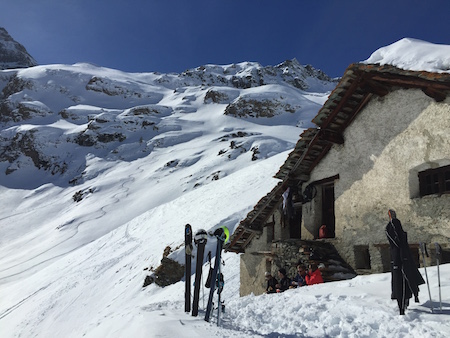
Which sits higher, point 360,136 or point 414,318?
point 360,136

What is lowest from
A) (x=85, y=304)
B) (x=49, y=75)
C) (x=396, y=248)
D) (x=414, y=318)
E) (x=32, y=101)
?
(x=85, y=304)

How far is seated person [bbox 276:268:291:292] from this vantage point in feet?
39.6

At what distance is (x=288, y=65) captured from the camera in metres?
169

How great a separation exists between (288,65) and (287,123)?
8947 cm

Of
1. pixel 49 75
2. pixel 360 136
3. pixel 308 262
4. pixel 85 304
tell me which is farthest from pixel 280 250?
pixel 49 75

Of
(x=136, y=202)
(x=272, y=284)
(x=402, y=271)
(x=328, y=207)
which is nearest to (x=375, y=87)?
(x=328, y=207)

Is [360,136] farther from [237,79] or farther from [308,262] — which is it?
[237,79]

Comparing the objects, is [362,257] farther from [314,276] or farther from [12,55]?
[12,55]

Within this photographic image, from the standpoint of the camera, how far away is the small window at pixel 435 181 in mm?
9664

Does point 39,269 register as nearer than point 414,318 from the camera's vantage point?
No

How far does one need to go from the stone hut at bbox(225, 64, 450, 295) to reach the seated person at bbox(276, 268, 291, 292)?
276mm

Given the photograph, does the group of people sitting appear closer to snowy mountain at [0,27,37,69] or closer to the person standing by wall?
the person standing by wall

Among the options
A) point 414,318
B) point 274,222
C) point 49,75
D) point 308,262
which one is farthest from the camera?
point 49,75

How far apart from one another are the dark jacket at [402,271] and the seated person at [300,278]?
5.03 metres
